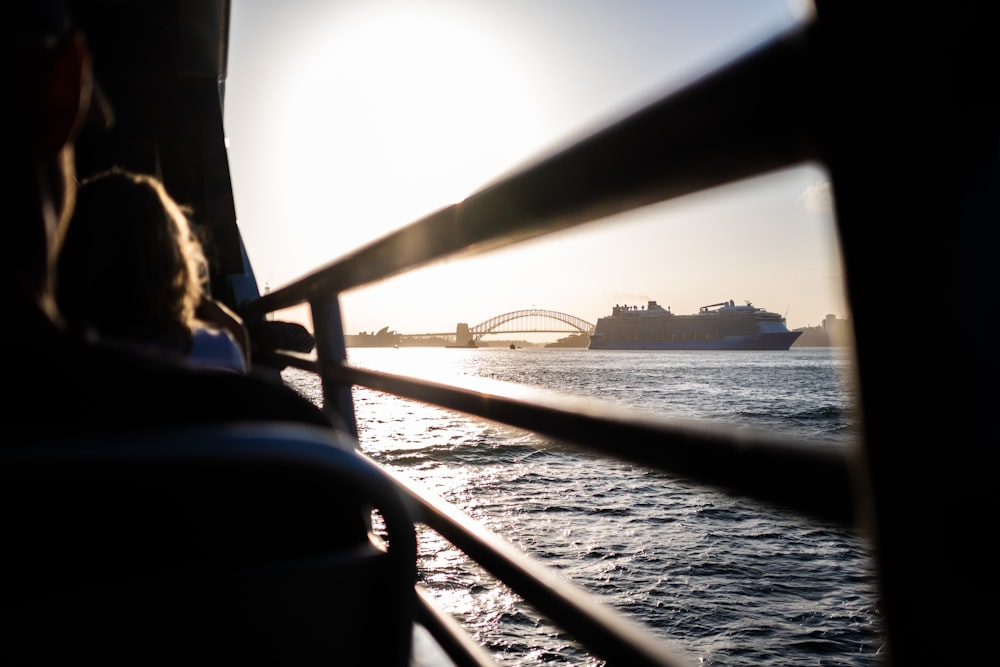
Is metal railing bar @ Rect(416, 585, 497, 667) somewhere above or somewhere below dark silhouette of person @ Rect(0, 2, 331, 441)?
below

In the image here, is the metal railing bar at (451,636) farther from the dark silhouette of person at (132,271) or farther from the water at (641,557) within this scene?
the water at (641,557)

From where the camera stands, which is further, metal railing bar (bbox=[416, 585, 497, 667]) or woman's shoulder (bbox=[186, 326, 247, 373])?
woman's shoulder (bbox=[186, 326, 247, 373])

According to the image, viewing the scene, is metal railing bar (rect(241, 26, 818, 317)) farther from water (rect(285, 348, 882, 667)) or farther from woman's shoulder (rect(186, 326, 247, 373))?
water (rect(285, 348, 882, 667))

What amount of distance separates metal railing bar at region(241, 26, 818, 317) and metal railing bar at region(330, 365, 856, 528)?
22 cm

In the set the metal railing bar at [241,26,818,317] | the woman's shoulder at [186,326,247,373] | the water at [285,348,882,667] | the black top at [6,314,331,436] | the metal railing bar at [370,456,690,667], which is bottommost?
the water at [285,348,882,667]

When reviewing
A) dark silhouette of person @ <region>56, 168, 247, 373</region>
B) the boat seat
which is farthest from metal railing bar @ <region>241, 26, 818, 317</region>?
dark silhouette of person @ <region>56, 168, 247, 373</region>

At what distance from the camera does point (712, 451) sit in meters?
0.56

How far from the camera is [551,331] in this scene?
95875 mm

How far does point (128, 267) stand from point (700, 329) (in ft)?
299

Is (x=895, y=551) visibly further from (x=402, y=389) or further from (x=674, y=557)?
(x=674, y=557)

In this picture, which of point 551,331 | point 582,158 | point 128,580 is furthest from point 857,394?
point 551,331

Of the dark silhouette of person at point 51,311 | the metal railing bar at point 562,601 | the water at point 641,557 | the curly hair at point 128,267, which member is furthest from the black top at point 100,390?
the water at point 641,557

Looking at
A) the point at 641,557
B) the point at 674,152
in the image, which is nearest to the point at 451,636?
the point at 674,152

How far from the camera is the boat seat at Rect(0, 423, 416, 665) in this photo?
52cm
